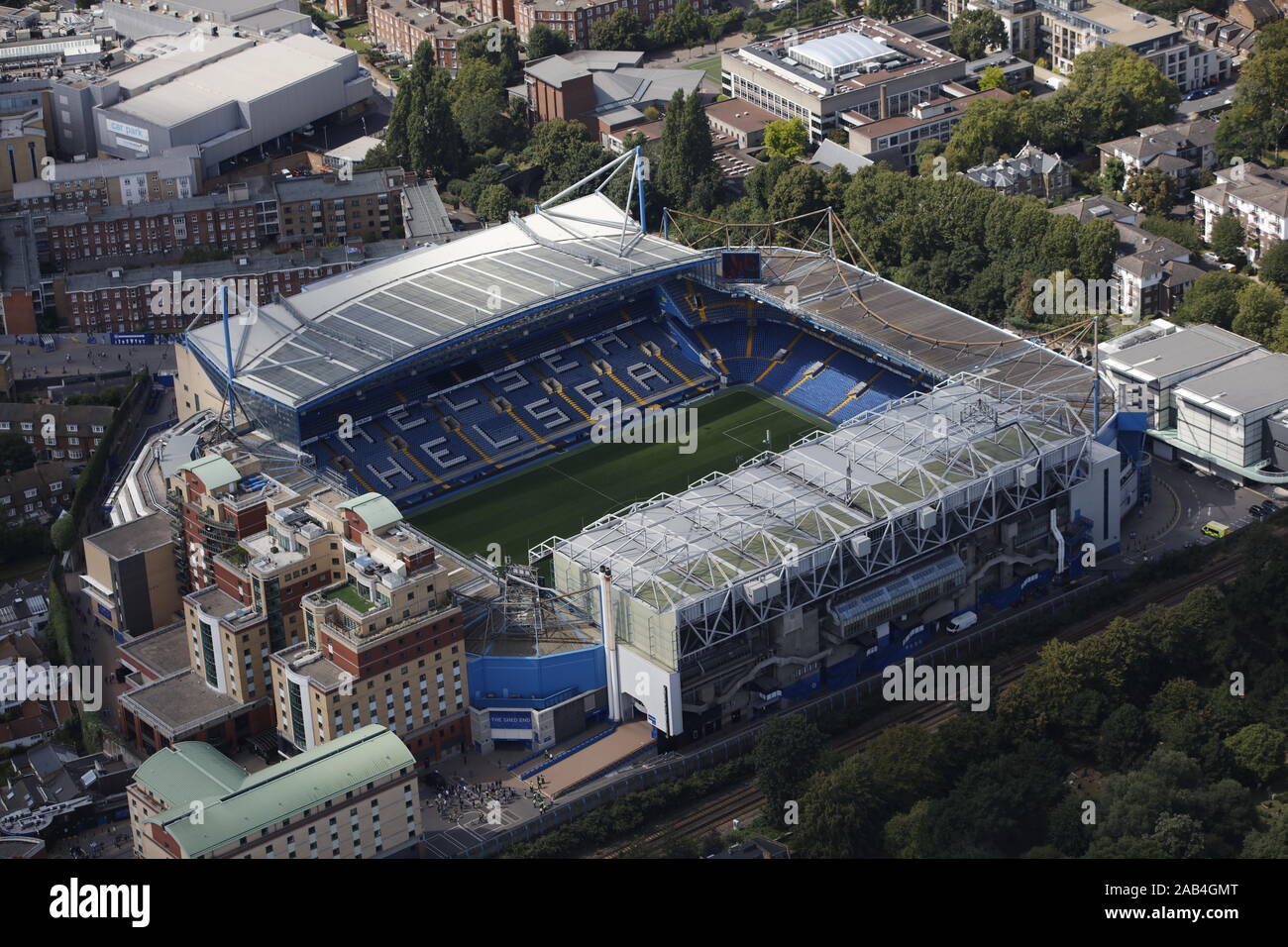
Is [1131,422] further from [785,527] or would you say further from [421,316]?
[421,316]

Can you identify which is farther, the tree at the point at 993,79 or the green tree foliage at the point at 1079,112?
the tree at the point at 993,79

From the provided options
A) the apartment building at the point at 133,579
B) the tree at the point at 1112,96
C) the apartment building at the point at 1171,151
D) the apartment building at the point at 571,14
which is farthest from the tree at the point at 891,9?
the apartment building at the point at 133,579

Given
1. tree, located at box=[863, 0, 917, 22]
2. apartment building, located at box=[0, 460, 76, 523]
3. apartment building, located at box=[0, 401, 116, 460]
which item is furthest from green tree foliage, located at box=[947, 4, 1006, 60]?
apartment building, located at box=[0, 460, 76, 523]

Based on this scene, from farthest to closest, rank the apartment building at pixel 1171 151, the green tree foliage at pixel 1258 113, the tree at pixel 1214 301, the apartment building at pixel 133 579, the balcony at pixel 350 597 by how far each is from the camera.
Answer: the green tree foliage at pixel 1258 113 < the apartment building at pixel 1171 151 < the tree at pixel 1214 301 < the apartment building at pixel 133 579 < the balcony at pixel 350 597

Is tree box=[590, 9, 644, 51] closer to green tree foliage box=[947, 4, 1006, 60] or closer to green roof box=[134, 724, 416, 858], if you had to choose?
green tree foliage box=[947, 4, 1006, 60]

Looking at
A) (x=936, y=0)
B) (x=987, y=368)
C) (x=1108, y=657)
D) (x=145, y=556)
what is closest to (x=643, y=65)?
(x=936, y=0)

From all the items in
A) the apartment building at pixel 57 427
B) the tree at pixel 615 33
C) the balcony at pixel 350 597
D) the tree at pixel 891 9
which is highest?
the tree at pixel 891 9

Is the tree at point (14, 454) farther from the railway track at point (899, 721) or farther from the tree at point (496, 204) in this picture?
the railway track at point (899, 721)

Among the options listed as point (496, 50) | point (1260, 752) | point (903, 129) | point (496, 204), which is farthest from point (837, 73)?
point (1260, 752)
